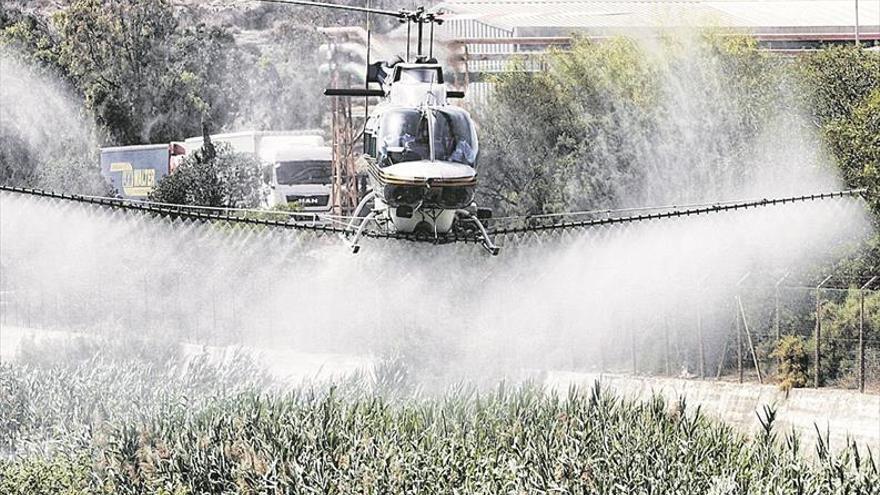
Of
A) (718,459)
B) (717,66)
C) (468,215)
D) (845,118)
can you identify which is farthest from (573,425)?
(717,66)

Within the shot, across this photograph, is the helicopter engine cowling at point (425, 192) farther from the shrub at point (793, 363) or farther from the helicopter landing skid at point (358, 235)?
the shrub at point (793, 363)

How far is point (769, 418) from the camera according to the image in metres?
19.9

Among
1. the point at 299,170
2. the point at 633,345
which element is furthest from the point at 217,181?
the point at 633,345

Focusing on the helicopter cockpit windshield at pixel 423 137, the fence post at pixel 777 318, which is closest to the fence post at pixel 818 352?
the fence post at pixel 777 318

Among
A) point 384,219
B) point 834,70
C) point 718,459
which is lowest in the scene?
point 718,459

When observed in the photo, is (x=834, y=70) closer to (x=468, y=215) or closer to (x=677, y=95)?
(x=677, y=95)

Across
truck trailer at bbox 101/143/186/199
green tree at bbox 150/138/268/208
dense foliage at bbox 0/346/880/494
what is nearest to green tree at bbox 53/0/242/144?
truck trailer at bbox 101/143/186/199

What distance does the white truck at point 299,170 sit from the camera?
42750mm

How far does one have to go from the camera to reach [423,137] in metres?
23.1

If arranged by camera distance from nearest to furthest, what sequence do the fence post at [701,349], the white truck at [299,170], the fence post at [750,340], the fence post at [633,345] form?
the fence post at [750,340]
the fence post at [701,349]
the fence post at [633,345]
the white truck at [299,170]

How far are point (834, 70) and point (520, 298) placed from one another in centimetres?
868

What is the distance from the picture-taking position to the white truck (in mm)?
42750

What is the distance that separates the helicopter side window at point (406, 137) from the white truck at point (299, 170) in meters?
18.7

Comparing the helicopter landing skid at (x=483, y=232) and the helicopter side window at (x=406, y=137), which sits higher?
the helicopter side window at (x=406, y=137)
